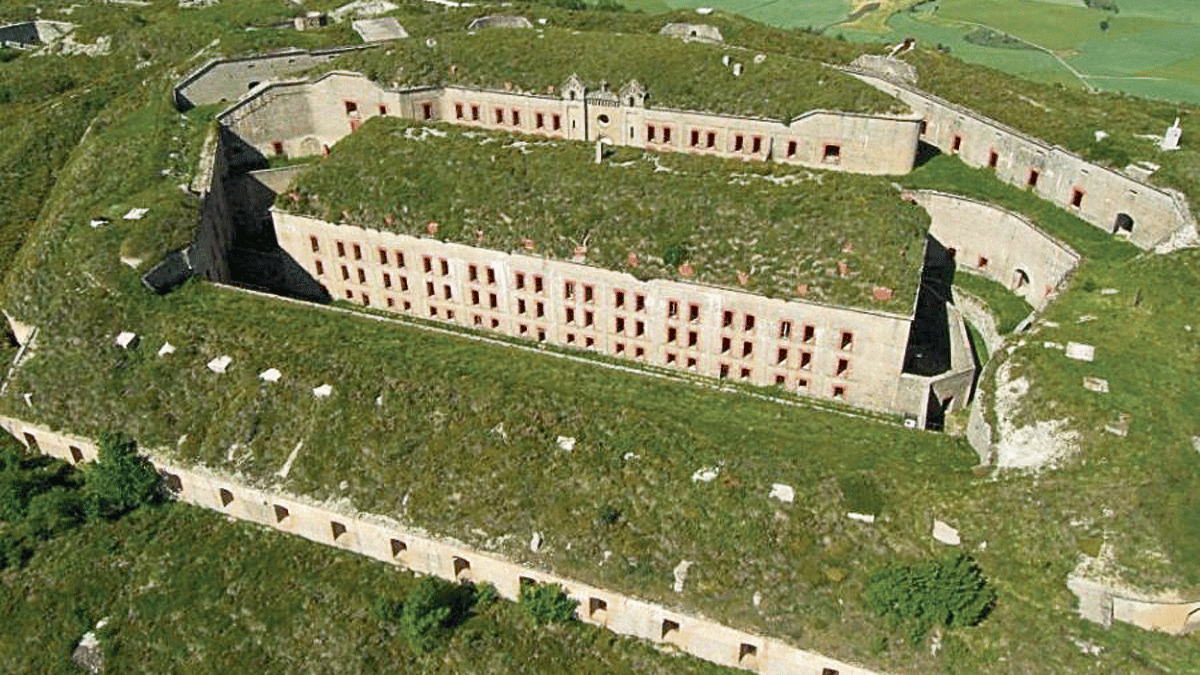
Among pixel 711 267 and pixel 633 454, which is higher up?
pixel 711 267

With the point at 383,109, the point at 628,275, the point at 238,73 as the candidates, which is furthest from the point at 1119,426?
the point at 238,73

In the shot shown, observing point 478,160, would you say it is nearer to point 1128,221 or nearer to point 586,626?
point 586,626

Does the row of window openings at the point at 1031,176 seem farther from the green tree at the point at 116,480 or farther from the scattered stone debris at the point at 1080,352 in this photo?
the green tree at the point at 116,480

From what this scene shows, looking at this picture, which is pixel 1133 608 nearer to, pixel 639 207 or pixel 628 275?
pixel 628 275

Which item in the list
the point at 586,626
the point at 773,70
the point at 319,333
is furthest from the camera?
the point at 773,70

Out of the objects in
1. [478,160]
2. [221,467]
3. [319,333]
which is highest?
[478,160]

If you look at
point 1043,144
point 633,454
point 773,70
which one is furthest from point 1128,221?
point 633,454

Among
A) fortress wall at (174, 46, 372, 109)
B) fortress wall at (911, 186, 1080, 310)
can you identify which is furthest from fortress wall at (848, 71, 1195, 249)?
fortress wall at (174, 46, 372, 109)

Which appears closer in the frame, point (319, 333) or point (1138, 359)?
point (1138, 359)
